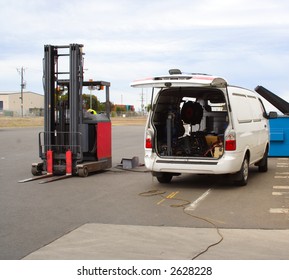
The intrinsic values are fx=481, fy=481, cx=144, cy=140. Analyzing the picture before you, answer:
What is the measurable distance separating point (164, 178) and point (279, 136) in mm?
3477

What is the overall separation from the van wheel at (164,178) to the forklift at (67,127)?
2.10m

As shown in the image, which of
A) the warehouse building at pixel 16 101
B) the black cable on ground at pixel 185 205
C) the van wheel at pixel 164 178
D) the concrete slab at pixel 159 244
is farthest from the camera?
the warehouse building at pixel 16 101

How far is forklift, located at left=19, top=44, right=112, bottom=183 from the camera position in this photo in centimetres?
1209

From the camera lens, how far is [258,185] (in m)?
10.8

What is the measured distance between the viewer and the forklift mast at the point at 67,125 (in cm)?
1209

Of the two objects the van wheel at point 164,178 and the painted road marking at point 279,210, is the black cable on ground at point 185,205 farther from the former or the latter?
the painted road marking at point 279,210

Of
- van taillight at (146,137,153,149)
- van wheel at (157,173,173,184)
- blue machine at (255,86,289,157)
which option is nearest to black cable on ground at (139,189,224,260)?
van wheel at (157,173,173,184)

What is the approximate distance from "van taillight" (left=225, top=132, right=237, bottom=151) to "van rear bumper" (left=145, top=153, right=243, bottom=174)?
0.15 meters

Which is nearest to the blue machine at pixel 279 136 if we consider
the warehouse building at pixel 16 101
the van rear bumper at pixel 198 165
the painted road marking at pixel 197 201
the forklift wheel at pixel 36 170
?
the van rear bumper at pixel 198 165

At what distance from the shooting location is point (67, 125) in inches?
495

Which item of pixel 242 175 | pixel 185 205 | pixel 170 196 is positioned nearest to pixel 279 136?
pixel 242 175

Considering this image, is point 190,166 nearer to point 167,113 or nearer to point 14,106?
point 167,113

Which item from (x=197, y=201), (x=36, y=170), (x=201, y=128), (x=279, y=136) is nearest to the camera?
(x=197, y=201)

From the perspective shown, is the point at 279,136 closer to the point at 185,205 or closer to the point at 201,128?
Result: the point at 201,128
